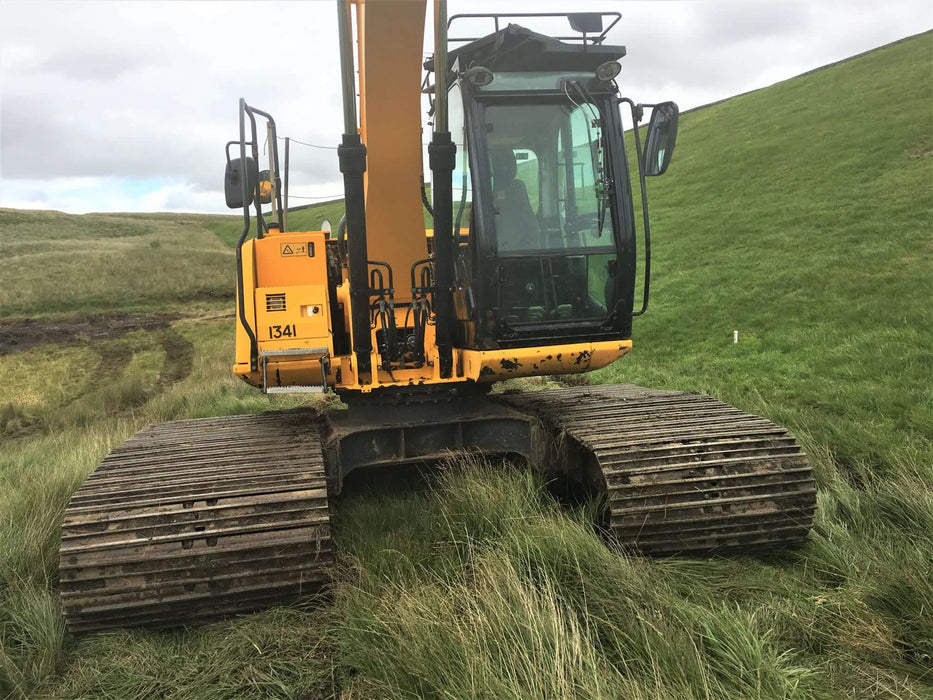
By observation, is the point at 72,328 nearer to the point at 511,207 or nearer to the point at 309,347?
the point at 309,347

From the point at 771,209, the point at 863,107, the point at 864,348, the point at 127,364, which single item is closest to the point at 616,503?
the point at 864,348

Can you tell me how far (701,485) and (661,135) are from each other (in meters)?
2.13

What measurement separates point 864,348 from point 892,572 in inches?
267

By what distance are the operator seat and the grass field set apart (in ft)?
4.93

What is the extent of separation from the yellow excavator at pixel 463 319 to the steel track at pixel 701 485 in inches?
0.5

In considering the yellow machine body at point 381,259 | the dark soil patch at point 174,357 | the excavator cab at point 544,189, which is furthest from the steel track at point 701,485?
the dark soil patch at point 174,357

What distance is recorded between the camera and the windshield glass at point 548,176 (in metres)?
4.23

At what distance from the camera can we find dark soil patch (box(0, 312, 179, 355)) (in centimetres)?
1762

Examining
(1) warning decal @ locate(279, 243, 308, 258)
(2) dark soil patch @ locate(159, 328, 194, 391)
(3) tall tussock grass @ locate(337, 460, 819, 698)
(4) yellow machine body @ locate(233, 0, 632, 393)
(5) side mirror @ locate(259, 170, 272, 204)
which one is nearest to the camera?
→ (3) tall tussock grass @ locate(337, 460, 819, 698)

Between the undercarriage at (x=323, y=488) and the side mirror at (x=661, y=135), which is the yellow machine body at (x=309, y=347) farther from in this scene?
the side mirror at (x=661, y=135)

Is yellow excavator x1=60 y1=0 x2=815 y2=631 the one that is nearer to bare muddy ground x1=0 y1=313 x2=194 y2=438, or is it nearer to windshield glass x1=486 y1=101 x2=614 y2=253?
windshield glass x1=486 y1=101 x2=614 y2=253

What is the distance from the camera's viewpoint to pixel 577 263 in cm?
430

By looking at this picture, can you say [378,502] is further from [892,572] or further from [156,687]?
[892,572]

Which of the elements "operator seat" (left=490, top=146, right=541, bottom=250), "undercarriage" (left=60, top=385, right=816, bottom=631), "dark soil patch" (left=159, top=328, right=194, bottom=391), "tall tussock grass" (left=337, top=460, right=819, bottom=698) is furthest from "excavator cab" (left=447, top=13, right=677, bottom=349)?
"dark soil patch" (left=159, top=328, right=194, bottom=391)
